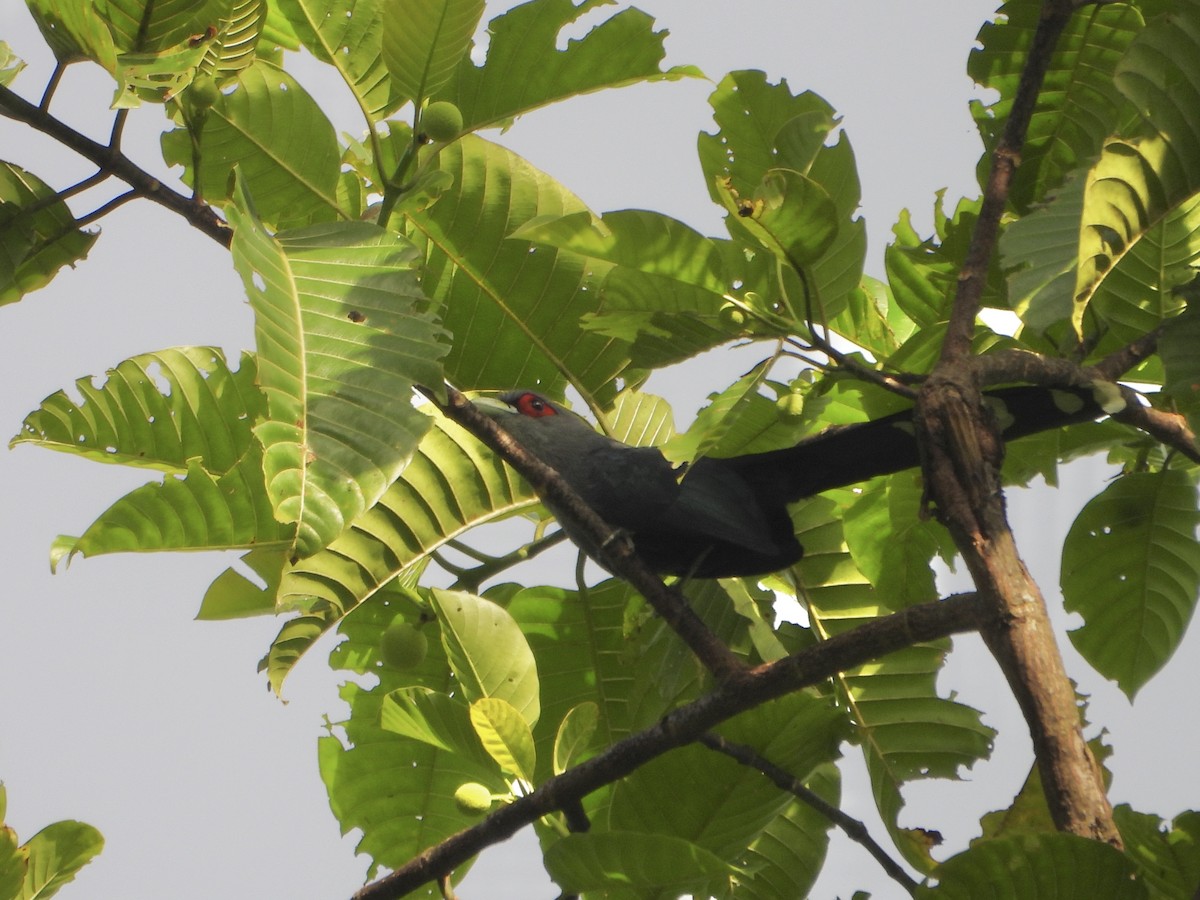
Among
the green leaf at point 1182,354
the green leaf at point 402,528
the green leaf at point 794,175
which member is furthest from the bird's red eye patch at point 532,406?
the green leaf at point 1182,354

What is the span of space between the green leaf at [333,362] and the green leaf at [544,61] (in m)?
0.61

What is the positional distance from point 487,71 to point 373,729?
1578 millimetres

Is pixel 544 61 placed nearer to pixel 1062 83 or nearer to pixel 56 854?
pixel 1062 83

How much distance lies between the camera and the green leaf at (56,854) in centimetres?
251

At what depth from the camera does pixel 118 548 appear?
2.35 m

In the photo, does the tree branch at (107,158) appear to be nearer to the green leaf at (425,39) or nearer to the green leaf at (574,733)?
the green leaf at (425,39)

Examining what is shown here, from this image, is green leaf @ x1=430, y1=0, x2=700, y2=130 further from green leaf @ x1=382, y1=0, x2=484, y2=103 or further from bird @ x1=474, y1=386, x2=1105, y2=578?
bird @ x1=474, y1=386, x2=1105, y2=578

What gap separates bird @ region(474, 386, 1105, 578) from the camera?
281 cm

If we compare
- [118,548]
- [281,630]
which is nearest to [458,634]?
[281,630]

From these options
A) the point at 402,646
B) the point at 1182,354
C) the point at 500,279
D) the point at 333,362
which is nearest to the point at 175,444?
the point at 402,646

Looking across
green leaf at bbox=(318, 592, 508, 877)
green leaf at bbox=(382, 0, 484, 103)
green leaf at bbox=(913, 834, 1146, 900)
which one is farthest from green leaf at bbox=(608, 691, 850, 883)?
green leaf at bbox=(382, 0, 484, 103)

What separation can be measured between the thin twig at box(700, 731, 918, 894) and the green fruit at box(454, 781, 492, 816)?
17.5 inches

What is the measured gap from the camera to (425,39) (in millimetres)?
2238

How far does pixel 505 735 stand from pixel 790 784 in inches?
21.5
